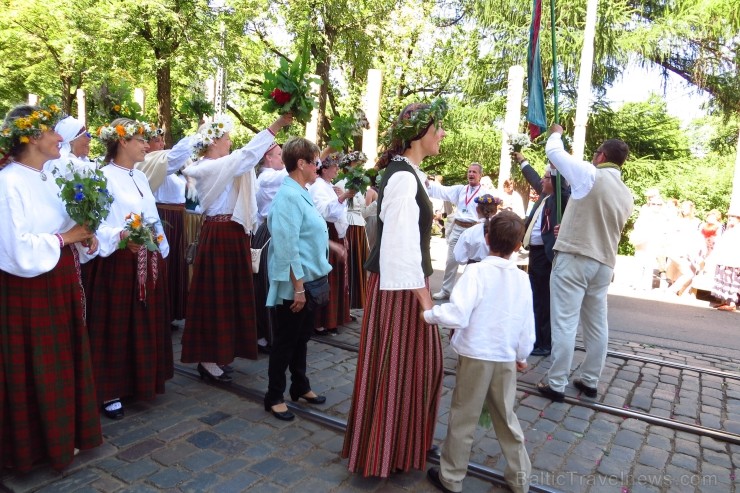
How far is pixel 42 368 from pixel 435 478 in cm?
229

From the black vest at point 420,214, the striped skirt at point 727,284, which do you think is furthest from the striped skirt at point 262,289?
the striped skirt at point 727,284

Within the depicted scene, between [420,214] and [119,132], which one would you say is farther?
[119,132]

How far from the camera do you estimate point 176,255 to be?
5.89 metres

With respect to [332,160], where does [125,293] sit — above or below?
below

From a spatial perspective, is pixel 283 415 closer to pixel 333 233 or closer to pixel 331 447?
pixel 331 447

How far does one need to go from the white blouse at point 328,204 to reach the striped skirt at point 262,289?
0.62 metres

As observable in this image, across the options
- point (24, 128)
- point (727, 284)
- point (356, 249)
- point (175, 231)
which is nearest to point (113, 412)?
point (24, 128)

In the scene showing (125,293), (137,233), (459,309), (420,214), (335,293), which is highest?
(420,214)

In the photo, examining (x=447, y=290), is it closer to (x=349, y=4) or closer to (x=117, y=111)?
(x=117, y=111)

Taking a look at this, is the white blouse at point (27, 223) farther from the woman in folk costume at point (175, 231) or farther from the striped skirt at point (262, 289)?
the striped skirt at point (262, 289)

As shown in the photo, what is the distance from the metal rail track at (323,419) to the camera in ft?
10.5

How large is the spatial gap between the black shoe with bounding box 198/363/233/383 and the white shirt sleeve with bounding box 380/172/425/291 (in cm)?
233

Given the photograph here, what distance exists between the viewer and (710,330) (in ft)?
26.6

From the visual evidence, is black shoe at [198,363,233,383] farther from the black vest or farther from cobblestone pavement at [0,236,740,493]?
the black vest
